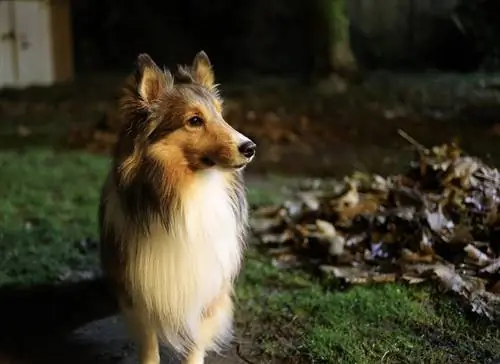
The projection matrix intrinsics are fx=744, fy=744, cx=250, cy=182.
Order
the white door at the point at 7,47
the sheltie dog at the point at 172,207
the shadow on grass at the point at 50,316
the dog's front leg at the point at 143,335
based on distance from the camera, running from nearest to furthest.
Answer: the sheltie dog at the point at 172,207, the dog's front leg at the point at 143,335, the shadow on grass at the point at 50,316, the white door at the point at 7,47

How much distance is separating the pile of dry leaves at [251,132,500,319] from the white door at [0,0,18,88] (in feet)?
18.9

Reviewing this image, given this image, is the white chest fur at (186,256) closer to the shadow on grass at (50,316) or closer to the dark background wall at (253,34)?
the shadow on grass at (50,316)

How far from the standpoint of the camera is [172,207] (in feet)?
7.36

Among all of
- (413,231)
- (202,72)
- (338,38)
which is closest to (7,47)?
(338,38)

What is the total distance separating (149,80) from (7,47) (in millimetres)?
6943

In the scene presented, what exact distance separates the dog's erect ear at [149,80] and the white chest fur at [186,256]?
29cm

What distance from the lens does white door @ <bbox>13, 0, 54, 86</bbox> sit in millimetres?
8641

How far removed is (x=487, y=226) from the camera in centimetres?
317

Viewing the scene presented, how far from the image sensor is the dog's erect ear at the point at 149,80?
7.41 feet

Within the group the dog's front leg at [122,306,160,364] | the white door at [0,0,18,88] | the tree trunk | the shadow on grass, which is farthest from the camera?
the white door at [0,0,18,88]

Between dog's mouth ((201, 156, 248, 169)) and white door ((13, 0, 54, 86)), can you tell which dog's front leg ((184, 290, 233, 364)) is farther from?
white door ((13, 0, 54, 86))

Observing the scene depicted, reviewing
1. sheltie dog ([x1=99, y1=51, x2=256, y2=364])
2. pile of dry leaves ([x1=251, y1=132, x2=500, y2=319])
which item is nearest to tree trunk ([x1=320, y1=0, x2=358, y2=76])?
→ pile of dry leaves ([x1=251, y1=132, x2=500, y2=319])

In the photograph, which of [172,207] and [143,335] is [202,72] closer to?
[172,207]

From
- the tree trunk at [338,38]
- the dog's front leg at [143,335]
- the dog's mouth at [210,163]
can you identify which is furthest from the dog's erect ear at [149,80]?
the tree trunk at [338,38]
